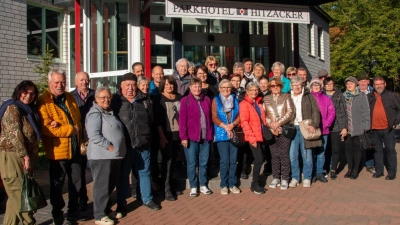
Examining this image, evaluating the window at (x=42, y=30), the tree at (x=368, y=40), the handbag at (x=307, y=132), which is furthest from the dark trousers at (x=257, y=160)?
the tree at (x=368, y=40)

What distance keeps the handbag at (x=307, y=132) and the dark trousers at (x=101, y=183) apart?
3570mm

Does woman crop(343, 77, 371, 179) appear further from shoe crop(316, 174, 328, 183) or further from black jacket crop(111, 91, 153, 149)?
black jacket crop(111, 91, 153, 149)

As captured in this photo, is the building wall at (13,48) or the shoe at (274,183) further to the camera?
the building wall at (13,48)

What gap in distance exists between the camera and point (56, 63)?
44.3 ft

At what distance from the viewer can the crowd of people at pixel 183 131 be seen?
5500 millimetres

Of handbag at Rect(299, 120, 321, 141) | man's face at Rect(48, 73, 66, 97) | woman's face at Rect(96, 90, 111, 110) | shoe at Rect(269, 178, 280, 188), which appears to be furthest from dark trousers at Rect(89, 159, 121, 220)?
handbag at Rect(299, 120, 321, 141)

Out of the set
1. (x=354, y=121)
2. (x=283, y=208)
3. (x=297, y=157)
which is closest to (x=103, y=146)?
(x=283, y=208)

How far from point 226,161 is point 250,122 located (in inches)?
30.0

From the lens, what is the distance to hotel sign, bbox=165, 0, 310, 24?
9.65 metres

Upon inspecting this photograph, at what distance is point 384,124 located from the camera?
28.8 feet

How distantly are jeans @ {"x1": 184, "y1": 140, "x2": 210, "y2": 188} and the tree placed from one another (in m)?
21.5

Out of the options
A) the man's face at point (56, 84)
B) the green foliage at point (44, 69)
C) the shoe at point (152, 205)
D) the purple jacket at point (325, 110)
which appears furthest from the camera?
the green foliage at point (44, 69)

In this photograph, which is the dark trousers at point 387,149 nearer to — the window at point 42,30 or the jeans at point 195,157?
the jeans at point 195,157

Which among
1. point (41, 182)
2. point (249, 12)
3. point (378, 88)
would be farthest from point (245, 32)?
point (41, 182)
